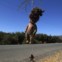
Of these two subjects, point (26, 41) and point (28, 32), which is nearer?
point (28, 32)

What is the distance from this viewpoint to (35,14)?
225cm

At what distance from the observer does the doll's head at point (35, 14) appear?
2254mm

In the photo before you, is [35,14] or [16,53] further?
[16,53]

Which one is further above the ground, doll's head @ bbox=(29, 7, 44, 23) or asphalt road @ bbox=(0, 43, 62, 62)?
asphalt road @ bbox=(0, 43, 62, 62)

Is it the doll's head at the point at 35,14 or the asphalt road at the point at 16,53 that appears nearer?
the doll's head at the point at 35,14

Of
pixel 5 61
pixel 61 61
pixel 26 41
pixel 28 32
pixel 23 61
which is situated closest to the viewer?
pixel 28 32

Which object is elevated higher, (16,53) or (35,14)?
(16,53)

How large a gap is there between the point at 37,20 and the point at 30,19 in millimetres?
60

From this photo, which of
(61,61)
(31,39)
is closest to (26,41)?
(31,39)

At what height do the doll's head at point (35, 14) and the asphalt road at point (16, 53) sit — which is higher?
the asphalt road at point (16, 53)

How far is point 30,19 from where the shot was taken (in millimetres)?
2332

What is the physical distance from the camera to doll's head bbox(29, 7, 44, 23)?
2254 millimetres

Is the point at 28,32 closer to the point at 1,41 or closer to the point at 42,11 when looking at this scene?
the point at 42,11

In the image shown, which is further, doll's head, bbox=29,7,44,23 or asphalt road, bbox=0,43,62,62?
asphalt road, bbox=0,43,62,62
